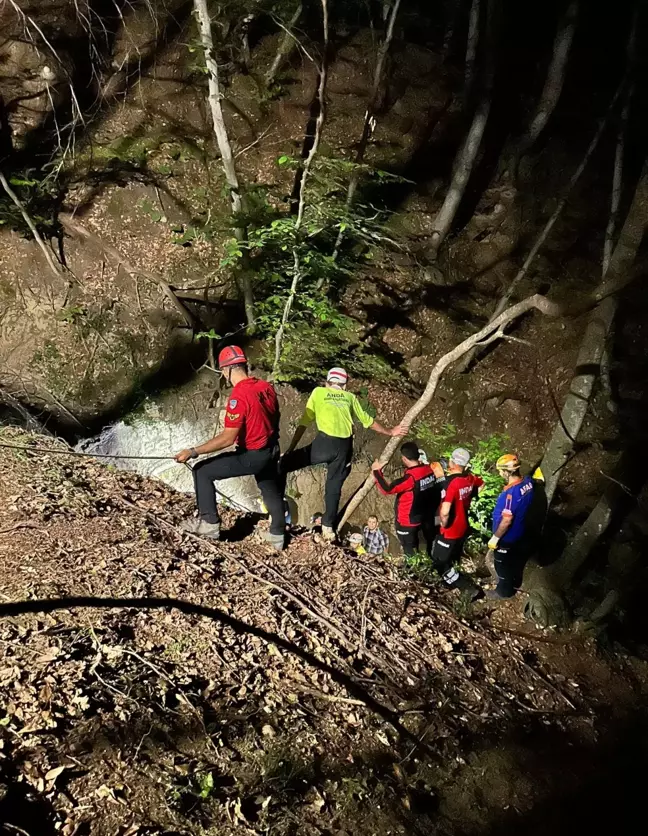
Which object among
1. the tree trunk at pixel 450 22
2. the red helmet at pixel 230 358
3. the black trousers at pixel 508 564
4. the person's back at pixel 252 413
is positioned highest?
the tree trunk at pixel 450 22

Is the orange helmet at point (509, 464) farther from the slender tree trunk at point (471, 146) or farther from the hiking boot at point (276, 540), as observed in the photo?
the slender tree trunk at point (471, 146)

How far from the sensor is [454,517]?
773 cm

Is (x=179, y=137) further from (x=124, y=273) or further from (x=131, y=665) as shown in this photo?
(x=131, y=665)

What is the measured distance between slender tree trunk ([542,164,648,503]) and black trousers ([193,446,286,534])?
462 cm

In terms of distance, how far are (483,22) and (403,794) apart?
644 inches

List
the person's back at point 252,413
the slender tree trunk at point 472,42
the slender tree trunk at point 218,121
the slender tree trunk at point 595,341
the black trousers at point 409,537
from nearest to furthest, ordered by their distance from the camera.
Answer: the person's back at point 252,413
the slender tree trunk at point 218,121
the slender tree trunk at point 595,341
the black trousers at point 409,537
the slender tree trunk at point 472,42

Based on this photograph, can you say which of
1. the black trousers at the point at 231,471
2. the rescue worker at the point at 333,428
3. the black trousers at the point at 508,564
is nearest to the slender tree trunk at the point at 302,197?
the rescue worker at the point at 333,428

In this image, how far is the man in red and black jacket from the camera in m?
7.59

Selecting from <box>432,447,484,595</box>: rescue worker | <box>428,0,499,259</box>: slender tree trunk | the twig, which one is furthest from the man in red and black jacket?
the twig

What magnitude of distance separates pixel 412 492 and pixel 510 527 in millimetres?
1489

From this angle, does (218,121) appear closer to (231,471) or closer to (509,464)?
(231,471)

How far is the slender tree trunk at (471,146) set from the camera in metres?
10.8

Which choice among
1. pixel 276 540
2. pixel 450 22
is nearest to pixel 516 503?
pixel 276 540

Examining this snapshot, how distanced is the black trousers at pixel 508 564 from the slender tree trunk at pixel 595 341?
123cm
